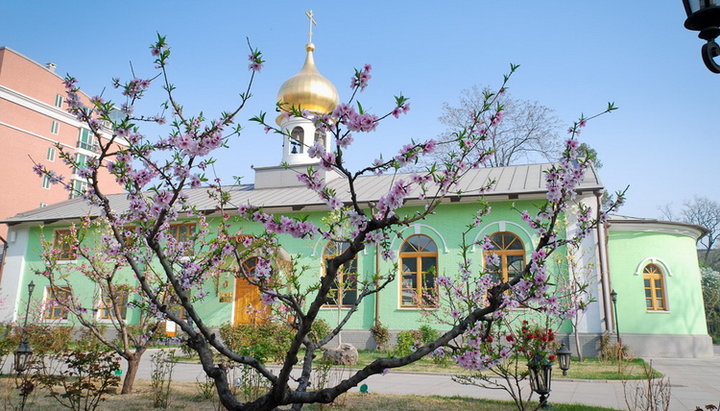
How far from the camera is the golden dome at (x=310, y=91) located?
21.6 metres

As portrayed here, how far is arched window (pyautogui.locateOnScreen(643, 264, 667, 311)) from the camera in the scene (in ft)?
51.3

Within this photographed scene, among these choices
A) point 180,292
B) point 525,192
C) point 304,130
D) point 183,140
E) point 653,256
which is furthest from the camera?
point 304,130

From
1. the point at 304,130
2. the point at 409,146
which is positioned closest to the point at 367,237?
the point at 409,146

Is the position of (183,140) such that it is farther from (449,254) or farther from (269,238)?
→ (449,254)

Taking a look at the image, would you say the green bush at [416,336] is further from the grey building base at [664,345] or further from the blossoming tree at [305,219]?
the blossoming tree at [305,219]

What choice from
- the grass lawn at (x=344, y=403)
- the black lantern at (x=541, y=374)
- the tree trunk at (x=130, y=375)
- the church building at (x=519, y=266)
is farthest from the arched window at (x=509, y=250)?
the tree trunk at (x=130, y=375)

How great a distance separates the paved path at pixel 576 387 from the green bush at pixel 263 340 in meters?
1.08

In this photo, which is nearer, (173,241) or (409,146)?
(409,146)

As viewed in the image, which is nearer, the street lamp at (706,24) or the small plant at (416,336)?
the street lamp at (706,24)

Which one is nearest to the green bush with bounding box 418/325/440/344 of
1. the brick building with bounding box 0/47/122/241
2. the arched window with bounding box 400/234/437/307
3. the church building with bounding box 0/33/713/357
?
the church building with bounding box 0/33/713/357

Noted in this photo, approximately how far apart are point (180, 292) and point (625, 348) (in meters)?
13.3

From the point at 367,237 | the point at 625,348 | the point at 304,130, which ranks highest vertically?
the point at 304,130

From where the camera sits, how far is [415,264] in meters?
16.0

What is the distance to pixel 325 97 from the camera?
860 inches
